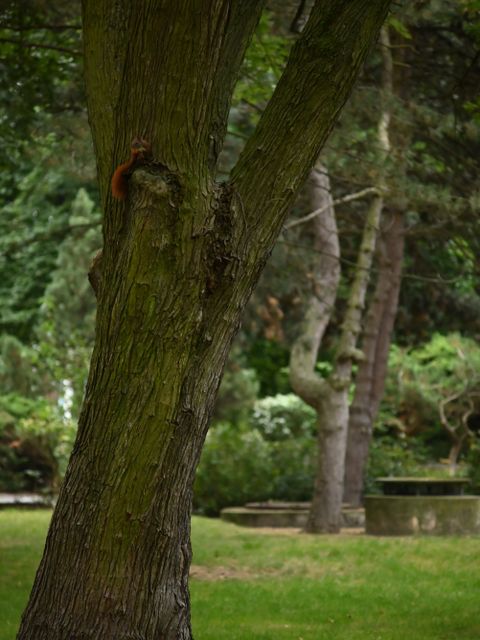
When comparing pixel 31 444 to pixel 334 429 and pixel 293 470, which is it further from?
pixel 334 429

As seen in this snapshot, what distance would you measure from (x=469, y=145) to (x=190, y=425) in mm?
12728

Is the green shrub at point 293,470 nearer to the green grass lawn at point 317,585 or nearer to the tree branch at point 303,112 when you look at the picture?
the green grass lawn at point 317,585

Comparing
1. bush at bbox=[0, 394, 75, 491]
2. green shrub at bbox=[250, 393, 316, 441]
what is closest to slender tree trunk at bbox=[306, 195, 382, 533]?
bush at bbox=[0, 394, 75, 491]

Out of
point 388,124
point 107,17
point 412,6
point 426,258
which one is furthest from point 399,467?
point 107,17

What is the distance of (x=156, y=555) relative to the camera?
562 centimetres

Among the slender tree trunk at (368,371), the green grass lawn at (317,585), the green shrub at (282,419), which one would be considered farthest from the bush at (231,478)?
the green shrub at (282,419)

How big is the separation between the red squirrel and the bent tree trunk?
0.06 metres

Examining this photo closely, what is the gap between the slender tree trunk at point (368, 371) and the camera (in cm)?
1911

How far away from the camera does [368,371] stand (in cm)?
1923

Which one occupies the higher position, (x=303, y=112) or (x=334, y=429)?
(x=303, y=112)

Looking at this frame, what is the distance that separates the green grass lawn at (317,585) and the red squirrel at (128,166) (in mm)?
3728

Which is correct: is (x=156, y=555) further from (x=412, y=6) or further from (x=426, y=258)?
(x=426, y=258)

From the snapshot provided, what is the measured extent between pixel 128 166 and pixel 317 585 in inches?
268

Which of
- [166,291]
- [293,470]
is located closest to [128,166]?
[166,291]
